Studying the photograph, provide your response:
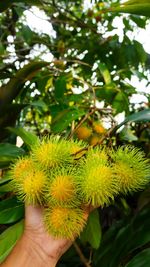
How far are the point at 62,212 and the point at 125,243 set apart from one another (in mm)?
305

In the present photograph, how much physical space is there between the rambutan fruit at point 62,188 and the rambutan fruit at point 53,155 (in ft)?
0.05

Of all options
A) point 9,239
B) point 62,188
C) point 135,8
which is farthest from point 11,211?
point 135,8

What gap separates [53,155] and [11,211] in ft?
0.52

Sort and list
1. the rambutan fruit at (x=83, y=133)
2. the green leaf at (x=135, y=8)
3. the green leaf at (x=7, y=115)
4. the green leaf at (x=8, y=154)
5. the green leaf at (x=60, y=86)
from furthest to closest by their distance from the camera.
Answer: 1. the green leaf at (x=60, y=86)
2. the green leaf at (x=7, y=115)
3. the rambutan fruit at (x=83, y=133)
4. the green leaf at (x=8, y=154)
5. the green leaf at (x=135, y=8)

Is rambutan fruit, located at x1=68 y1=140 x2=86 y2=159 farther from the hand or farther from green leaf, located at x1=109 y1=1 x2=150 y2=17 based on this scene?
green leaf, located at x1=109 y1=1 x2=150 y2=17

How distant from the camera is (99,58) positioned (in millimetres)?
1705

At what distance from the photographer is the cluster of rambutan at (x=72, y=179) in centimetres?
63

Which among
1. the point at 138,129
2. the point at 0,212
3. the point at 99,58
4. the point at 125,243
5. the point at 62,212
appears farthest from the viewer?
the point at 99,58

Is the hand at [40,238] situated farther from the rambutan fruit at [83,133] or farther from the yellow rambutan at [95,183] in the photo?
the rambutan fruit at [83,133]

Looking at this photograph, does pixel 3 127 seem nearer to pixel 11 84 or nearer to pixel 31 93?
pixel 11 84

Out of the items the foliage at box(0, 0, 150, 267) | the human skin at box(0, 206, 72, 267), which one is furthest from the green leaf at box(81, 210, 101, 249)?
the human skin at box(0, 206, 72, 267)

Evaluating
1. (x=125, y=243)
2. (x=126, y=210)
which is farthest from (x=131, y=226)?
(x=126, y=210)

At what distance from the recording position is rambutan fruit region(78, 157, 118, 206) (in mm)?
627

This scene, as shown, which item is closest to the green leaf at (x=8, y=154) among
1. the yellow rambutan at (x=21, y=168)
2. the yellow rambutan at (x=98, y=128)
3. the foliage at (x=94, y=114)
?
the foliage at (x=94, y=114)
